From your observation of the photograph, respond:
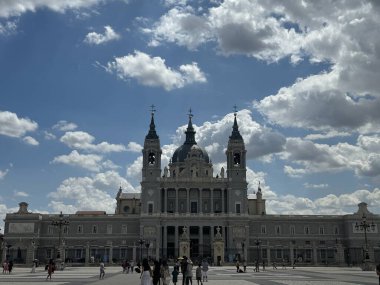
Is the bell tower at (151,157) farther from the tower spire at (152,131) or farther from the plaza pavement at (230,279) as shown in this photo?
the plaza pavement at (230,279)

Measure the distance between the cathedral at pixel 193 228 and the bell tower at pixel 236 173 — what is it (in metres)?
0.22

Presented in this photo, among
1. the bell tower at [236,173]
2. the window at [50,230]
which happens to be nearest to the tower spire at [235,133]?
the bell tower at [236,173]

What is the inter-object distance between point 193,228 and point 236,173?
15.2 m

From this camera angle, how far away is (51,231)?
117m

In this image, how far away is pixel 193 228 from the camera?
117 metres

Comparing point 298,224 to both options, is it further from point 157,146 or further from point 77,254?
point 77,254

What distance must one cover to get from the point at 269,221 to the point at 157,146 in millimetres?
29646

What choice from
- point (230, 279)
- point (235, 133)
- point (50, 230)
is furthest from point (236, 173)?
point (230, 279)

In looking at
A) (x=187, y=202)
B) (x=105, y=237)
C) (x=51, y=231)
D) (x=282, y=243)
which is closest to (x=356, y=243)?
(x=282, y=243)

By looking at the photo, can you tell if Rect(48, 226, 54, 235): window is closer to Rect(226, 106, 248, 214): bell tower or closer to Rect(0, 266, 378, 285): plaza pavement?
Rect(226, 106, 248, 214): bell tower

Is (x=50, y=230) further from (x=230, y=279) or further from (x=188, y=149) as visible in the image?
(x=230, y=279)

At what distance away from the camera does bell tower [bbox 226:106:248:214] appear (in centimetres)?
11719

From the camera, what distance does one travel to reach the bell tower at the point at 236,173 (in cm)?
11719

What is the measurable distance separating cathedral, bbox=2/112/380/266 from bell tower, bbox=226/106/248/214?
216 millimetres
